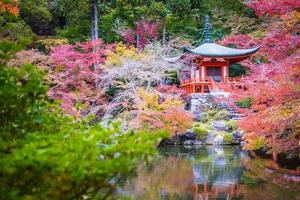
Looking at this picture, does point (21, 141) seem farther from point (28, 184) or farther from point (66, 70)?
point (66, 70)

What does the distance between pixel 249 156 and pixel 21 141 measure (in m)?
11.8

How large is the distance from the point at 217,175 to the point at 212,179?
52cm

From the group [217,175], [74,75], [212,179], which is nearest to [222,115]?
[74,75]

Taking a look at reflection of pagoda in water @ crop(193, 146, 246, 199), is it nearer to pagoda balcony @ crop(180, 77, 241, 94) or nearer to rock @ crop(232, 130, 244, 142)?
rock @ crop(232, 130, 244, 142)

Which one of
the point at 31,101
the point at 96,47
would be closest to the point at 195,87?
the point at 96,47

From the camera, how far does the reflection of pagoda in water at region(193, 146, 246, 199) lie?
7.51 m

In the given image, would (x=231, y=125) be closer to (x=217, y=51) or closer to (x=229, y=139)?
(x=229, y=139)

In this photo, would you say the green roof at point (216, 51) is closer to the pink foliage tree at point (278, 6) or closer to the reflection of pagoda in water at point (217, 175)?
the reflection of pagoda in water at point (217, 175)

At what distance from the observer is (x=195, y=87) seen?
20.3m

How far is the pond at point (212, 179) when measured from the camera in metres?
7.30

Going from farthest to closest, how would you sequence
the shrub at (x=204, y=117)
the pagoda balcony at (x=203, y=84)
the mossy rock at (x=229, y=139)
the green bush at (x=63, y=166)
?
the pagoda balcony at (x=203, y=84), the shrub at (x=204, y=117), the mossy rock at (x=229, y=139), the green bush at (x=63, y=166)

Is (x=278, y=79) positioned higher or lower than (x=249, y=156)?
higher

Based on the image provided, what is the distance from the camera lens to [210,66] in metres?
21.1

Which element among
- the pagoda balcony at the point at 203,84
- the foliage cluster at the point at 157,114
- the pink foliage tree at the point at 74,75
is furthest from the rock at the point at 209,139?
the pink foliage tree at the point at 74,75
